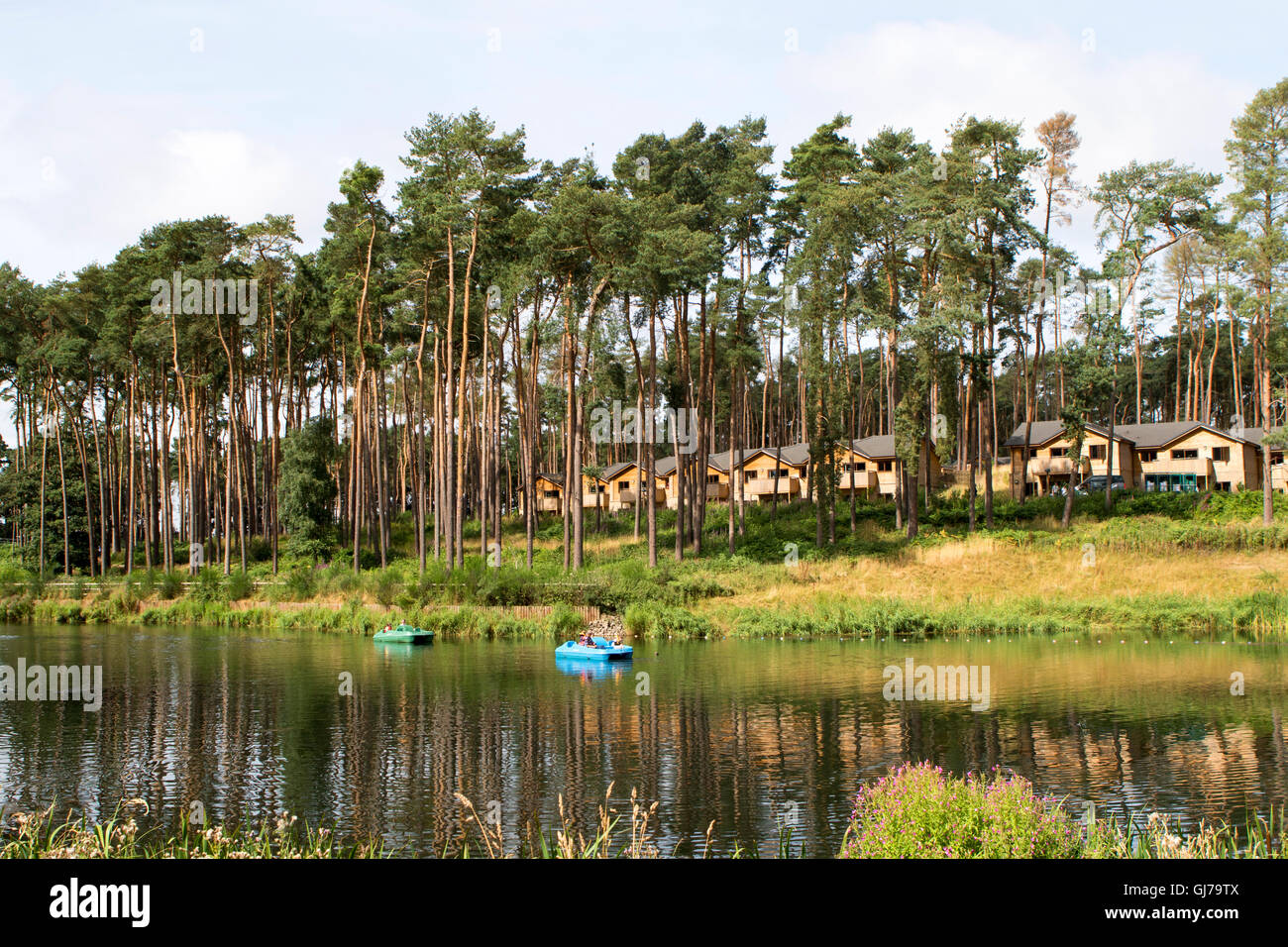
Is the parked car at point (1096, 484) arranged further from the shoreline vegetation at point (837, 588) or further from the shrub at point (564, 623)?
the shrub at point (564, 623)

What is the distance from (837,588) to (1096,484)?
83.1 ft

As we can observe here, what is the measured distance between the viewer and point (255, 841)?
13.0 metres

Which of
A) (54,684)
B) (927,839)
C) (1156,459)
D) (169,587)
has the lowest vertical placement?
(54,684)

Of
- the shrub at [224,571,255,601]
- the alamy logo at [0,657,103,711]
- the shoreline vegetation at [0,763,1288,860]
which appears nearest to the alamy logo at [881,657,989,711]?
the shoreline vegetation at [0,763,1288,860]

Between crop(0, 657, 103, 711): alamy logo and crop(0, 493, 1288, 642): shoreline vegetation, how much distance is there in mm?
14710

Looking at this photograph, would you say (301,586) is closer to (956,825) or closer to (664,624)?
(664,624)

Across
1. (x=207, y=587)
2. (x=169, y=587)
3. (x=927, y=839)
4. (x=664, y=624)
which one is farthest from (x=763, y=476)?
(x=927, y=839)

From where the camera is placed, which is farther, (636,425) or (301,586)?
(636,425)

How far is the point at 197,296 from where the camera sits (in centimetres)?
5591

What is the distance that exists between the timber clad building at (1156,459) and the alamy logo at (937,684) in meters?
32.2

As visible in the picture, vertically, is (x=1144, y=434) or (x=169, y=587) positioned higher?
(x=1144, y=434)
